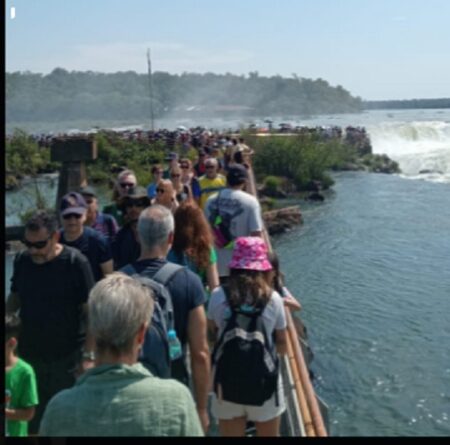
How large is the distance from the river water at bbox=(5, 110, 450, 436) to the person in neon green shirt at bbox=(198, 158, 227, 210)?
516 centimetres

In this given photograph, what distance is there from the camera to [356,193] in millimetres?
32844

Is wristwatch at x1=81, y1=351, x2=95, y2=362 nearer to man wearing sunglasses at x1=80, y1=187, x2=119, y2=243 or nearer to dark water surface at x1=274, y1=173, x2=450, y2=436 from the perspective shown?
man wearing sunglasses at x1=80, y1=187, x2=119, y2=243

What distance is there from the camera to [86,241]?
174 inches

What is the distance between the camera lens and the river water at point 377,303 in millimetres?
11125

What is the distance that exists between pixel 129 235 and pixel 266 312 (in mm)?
1616

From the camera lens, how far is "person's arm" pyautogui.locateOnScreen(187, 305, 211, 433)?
3.52m

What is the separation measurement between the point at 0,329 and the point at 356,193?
100.0ft

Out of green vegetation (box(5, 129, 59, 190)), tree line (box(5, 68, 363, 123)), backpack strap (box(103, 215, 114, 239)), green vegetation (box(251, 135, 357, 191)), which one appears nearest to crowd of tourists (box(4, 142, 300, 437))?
backpack strap (box(103, 215, 114, 239))

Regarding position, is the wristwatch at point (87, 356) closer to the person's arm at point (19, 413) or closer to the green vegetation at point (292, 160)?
the person's arm at point (19, 413)

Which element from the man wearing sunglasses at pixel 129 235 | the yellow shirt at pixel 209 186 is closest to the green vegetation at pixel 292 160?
the yellow shirt at pixel 209 186

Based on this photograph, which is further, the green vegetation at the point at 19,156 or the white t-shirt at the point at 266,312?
the green vegetation at the point at 19,156

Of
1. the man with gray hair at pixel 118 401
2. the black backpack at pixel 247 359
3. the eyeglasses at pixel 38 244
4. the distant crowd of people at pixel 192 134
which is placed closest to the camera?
the man with gray hair at pixel 118 401

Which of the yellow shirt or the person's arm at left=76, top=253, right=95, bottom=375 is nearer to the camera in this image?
the person's arm at left=76, top=253, right=95, bottom=375
